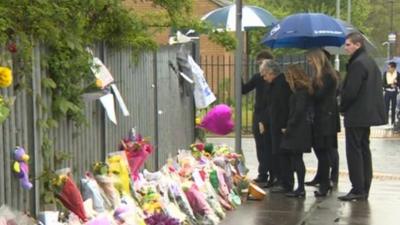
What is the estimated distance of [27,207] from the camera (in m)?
4.54

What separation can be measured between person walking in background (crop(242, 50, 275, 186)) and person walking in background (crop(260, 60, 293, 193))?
0.17m

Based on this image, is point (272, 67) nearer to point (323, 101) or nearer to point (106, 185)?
point (323, 101)

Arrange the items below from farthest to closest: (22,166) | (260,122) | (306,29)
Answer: (306,29), (260,122), (22,166)

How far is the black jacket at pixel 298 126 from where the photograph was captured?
26.1 feet

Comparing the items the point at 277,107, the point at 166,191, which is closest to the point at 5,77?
the point at 166,191

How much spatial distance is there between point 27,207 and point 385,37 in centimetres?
6826

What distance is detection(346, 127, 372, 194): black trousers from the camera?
8.15 metres

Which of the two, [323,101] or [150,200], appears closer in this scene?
[150,200]

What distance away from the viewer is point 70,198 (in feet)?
15.8

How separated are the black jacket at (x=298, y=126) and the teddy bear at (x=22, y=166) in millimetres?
4167

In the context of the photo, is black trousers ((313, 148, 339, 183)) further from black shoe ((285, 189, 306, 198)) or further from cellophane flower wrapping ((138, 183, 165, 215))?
cellophane flower wrapping ((138, 183, 165, 215))

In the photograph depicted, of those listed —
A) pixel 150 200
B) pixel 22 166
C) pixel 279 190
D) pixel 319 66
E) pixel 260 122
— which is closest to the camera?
pixel 22 166

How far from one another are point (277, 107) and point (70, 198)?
3.95m

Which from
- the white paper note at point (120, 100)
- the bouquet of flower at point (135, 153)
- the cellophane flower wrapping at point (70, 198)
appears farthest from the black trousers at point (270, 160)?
the cellophane flower wrapping at point (70, 198)
